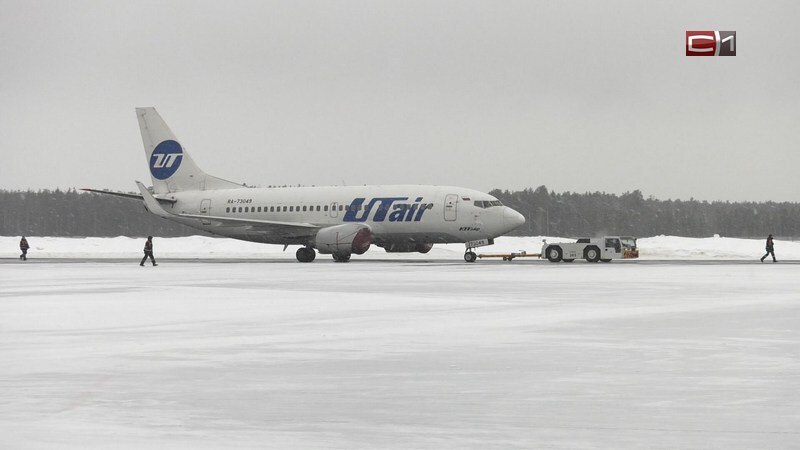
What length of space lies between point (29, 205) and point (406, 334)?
19342 centimetres

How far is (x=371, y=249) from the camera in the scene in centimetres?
8344

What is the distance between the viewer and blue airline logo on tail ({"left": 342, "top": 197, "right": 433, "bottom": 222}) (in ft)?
190

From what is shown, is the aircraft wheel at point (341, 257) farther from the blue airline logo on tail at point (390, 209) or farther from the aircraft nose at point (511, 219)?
the aircraft nose at point (511, 219)

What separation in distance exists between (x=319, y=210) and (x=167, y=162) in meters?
12.9

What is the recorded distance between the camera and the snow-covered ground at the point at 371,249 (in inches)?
2712

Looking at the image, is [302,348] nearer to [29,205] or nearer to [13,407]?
[13,407]

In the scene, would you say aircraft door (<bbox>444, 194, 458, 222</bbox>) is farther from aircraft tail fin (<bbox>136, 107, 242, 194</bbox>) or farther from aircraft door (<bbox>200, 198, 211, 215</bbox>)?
aircraft door (<bbox>200, 198, 211, 215</bbox>)

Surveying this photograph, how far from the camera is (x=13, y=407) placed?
1087cm

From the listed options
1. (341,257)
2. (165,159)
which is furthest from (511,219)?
(165,159)

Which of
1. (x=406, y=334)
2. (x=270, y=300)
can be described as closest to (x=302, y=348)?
(x=406, y=334)

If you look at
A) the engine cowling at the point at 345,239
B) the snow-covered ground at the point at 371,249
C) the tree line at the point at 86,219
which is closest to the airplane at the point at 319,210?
the engine cowling at the point at 345,239

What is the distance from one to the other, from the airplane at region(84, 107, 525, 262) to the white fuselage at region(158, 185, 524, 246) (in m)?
0.05

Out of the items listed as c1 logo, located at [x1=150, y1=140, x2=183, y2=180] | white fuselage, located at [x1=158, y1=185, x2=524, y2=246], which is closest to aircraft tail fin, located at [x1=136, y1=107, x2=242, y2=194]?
c1 logo, located at [x1=150, y1=140, x2=183, y2=180]

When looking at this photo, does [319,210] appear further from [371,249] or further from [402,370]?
[402,370]
